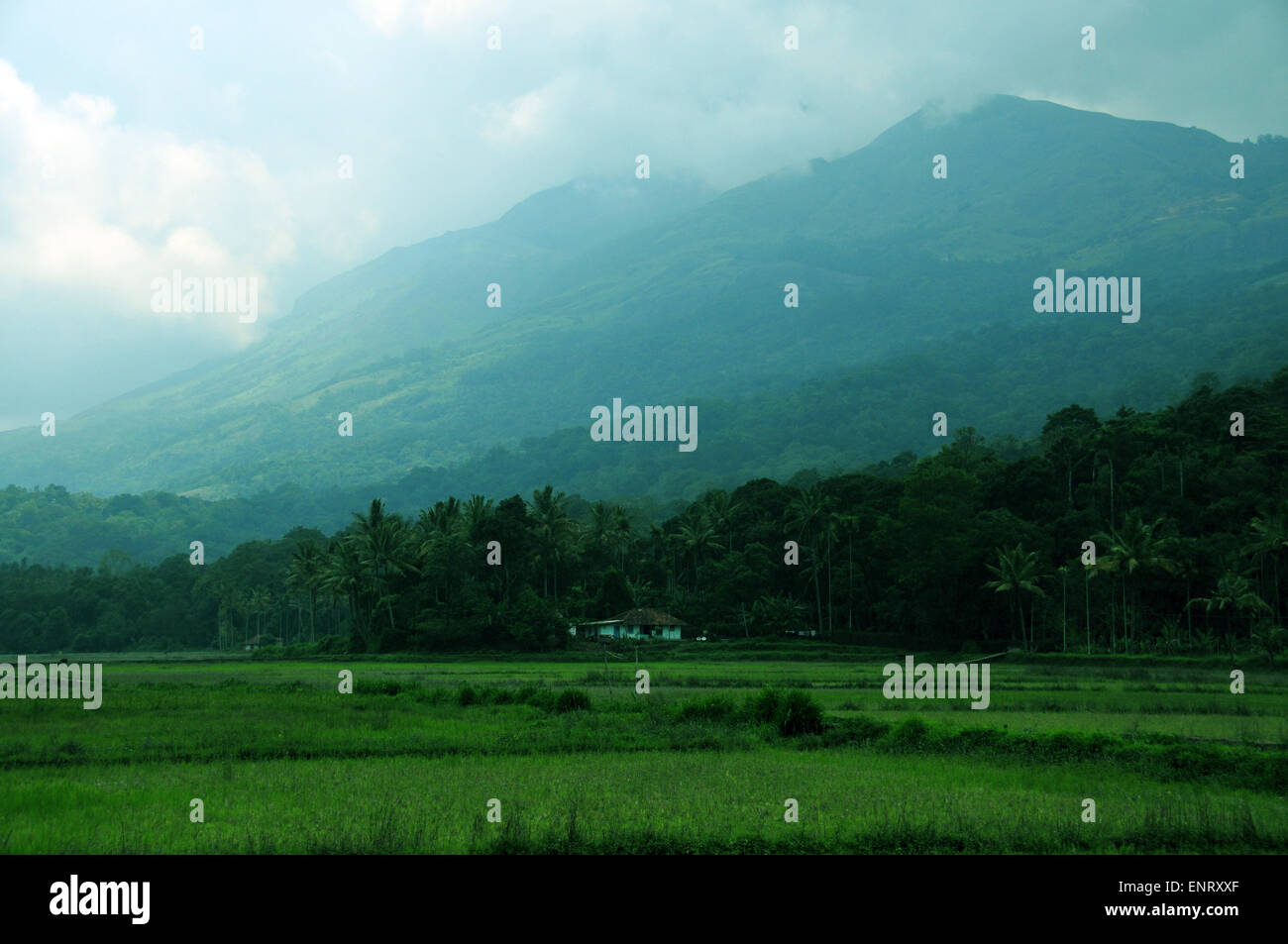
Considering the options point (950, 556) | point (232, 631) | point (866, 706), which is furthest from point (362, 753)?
point (232, 631)

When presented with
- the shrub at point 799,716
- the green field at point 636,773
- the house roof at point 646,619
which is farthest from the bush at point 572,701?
the house roof at point 646,619

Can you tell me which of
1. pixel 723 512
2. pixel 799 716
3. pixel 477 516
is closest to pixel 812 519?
pixel 723 512

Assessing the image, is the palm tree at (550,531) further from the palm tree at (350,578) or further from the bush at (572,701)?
the bush at (572,701)

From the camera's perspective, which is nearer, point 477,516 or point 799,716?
point 799,716

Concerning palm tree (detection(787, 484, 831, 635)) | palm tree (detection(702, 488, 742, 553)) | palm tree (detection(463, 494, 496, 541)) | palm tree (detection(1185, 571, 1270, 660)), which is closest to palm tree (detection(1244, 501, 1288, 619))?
palm tree (detection(1185, 571, 1270, 660))

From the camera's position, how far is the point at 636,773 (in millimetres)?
19250

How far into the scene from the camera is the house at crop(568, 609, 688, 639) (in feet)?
267

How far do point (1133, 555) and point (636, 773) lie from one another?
163ft

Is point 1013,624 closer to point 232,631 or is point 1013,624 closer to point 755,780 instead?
point 755,780

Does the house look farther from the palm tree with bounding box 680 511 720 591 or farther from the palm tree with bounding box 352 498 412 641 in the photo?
the palm tree with bounding box 352 498 412 641

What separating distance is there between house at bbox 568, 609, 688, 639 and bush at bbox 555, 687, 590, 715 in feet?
160

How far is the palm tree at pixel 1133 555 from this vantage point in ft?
193

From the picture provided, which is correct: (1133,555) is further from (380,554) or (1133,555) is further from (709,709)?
(380,554)
